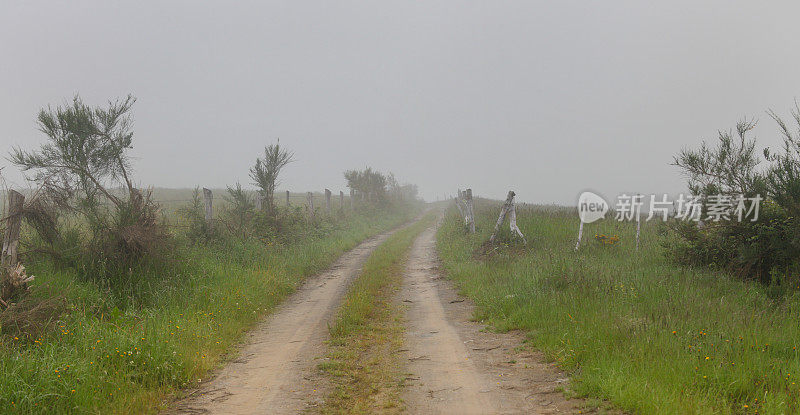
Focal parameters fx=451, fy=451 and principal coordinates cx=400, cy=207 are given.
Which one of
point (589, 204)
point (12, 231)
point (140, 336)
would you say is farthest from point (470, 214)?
point (12, 231)

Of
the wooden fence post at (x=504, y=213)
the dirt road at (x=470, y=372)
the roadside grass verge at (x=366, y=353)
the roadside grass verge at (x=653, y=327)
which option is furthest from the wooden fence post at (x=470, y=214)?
the dirt road at (x=470, y=372)

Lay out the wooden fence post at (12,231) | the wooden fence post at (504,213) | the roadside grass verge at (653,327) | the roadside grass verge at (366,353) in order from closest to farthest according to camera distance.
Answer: the roadside grass verge at (653,327) → the roadside grass verge at (366,353) → the wooden fence post at (12,231) → the wooden fence post at (504,213)

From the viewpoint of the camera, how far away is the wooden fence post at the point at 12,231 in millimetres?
6637

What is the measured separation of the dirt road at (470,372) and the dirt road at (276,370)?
4.12ft

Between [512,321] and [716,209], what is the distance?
5089 mm

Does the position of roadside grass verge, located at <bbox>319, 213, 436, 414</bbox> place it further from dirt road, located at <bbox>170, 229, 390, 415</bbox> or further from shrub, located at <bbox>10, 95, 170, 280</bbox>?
shrub, located at <bbox>10, 95, 170, 280</bbox>

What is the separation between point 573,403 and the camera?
4.45m

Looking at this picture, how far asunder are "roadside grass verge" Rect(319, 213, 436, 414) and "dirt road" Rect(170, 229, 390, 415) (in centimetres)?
26

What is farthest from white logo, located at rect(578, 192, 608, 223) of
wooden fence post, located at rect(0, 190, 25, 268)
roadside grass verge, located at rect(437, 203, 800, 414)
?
wooden fence post, located at rect(0, 190, 25, 268)

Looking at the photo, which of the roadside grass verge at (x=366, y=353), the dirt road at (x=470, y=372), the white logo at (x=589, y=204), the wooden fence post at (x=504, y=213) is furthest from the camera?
the wooden fence post at (x=504, y=213)

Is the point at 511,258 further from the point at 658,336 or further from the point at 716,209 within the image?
the point at 658,336

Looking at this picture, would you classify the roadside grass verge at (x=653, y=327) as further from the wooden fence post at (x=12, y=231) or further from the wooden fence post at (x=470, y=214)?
the wooden fence post at (x=12, y=231)

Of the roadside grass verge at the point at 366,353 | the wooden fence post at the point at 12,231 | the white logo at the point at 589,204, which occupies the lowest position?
the roadside grass verge at the point at 366,353

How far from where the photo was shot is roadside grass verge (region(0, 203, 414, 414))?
14.8 ft
